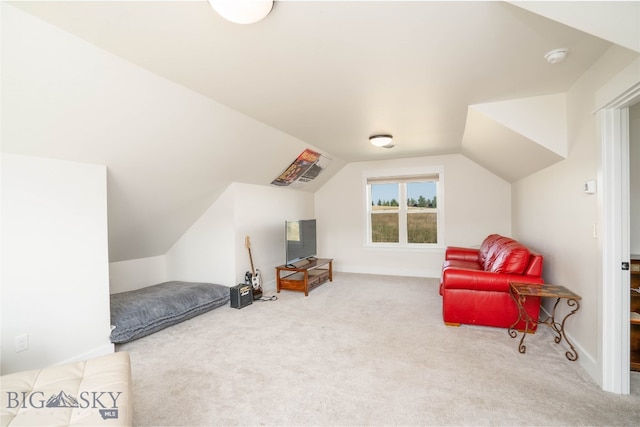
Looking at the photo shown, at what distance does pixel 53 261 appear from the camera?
231 cm

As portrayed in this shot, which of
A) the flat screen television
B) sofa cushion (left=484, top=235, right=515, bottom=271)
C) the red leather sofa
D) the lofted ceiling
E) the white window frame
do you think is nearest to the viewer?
the lofted ceiling

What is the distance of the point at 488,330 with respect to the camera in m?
3.08

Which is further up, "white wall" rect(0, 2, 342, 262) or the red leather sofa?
"white wall" rect(0, 2, 342, 262)

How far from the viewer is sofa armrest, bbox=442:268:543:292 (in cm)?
296

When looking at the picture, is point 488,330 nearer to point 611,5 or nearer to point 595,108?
point 595,108

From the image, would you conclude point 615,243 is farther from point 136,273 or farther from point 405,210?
point 136,273

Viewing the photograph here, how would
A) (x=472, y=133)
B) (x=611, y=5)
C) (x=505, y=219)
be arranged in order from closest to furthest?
(x=611, y=5) < (x=472, y=133) < (x=505, y=219)

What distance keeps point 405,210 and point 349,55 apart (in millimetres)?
4296

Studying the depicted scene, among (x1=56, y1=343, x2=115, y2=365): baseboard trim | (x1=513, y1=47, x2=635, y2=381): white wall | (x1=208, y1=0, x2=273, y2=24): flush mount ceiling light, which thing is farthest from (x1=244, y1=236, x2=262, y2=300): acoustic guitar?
(x1=513, y1=47, x2=635, y2=381): white wall

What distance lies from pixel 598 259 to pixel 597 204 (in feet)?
1.24

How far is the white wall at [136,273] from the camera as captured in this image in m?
4.04

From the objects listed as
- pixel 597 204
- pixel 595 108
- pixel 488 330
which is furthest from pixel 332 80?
pixel 488 330

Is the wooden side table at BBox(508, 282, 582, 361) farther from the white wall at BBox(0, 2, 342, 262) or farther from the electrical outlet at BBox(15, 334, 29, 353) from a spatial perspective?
the electrical outlet at BBox(15, 334, 29, 353)

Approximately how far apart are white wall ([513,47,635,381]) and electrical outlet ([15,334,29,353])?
4.07 m
